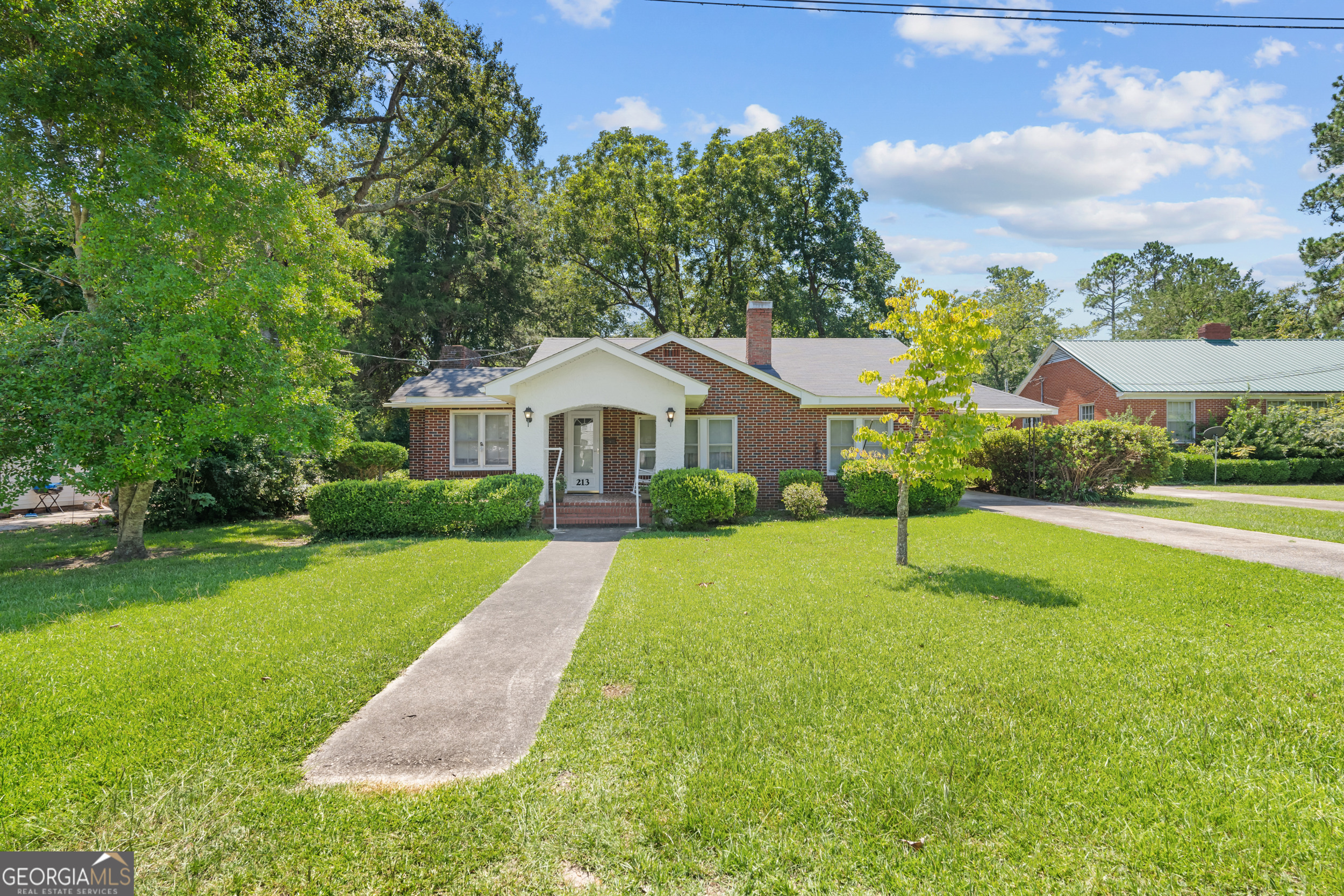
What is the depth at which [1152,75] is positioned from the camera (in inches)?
391

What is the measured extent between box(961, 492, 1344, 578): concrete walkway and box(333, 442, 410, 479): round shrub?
1840cm

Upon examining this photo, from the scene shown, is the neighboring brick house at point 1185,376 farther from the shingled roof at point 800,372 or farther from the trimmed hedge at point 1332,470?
the shingled roof at point 800,372

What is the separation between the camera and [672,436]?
14094 millimetres

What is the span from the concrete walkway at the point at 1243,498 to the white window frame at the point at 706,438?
10.9m

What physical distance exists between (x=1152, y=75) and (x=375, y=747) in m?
13.9

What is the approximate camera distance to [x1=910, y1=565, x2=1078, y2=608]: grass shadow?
650 cm

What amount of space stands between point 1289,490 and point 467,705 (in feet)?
79.1

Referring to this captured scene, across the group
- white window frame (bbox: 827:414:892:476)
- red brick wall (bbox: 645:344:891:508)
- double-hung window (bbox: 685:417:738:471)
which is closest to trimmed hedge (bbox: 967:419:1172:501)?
white window frame (bbox: 827:414:892:476)

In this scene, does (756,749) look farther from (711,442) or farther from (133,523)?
(711,442)

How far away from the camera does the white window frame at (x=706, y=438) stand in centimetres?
1562

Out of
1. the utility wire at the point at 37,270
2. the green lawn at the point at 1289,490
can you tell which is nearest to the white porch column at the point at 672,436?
the utility wire at the point at 37,270

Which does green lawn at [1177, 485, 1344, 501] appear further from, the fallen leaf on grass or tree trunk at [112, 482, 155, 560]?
tree trunk at [112, 482, 155, 560]

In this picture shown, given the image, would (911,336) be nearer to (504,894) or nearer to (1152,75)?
(1152,75)

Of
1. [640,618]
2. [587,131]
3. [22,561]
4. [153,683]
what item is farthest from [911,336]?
[587,131]
